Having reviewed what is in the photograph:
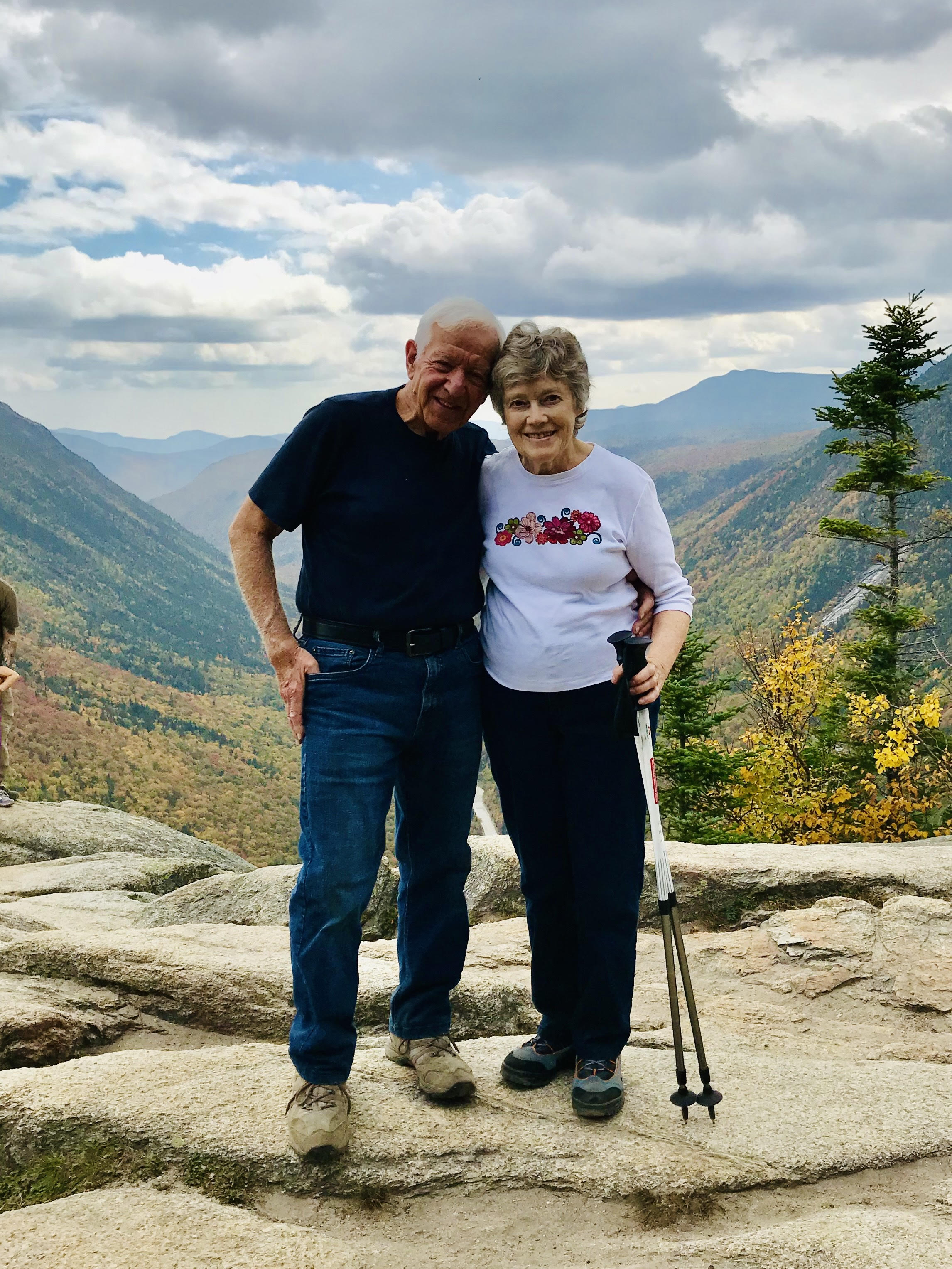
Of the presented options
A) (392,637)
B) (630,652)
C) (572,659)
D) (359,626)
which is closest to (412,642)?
(392,637)

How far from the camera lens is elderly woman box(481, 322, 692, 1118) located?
4016 mm

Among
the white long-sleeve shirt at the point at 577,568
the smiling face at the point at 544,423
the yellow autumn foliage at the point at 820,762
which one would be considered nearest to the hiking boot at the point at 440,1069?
the white long-sleeve shirt at the point at 577,568

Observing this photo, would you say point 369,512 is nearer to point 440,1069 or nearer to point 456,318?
point 456,318

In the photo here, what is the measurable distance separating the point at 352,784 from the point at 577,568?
1281mm

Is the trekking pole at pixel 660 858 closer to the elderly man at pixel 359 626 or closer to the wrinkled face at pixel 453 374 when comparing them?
the elderly man at pixel 359 626

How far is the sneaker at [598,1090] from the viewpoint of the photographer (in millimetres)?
4301

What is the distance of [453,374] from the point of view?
400 centimetres

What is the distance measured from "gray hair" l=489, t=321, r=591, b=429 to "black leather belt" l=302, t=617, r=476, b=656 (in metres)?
1.00

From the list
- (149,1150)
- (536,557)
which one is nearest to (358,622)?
(536,557)

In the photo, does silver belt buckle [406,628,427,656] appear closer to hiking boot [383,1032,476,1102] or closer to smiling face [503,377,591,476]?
smiling face [503,377,591,476]

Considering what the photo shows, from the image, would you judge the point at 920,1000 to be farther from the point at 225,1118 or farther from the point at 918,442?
the point at 918,442

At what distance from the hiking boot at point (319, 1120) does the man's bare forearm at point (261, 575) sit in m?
1.84

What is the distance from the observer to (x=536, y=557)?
409 cm

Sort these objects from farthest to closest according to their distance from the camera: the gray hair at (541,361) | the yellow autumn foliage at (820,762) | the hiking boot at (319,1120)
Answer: the yellow autumn foliage at (820,762) < the hiking boot at (319,1120) < the gray hair at (541,361)
